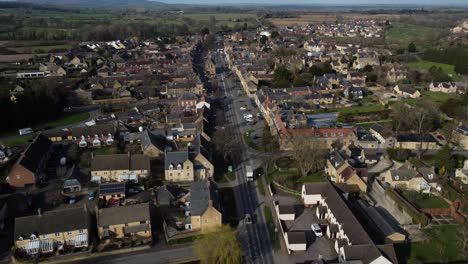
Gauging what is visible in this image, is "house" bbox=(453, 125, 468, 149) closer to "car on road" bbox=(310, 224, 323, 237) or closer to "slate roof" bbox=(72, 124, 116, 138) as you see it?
"car on road" bbox=(310, 224, 323, 237)

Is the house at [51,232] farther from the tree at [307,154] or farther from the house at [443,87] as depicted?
the house at [443,87]

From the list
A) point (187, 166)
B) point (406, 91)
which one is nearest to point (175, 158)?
point (187, 166)

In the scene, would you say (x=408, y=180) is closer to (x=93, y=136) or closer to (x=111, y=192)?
(x=111, y=192)

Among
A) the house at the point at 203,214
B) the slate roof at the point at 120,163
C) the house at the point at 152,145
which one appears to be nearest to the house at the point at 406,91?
the house at the point at 152,145

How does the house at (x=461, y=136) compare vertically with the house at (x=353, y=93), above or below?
below

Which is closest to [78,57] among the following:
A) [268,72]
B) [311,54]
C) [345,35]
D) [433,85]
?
[268,72]
